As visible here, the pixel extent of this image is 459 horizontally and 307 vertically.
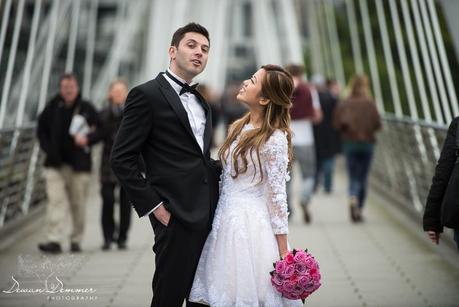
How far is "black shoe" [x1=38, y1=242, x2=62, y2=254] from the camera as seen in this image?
26.8ft

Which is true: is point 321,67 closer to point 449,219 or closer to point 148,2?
point 148,2


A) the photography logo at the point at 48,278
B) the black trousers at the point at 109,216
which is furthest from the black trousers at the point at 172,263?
the black trousers at the point at 109,216

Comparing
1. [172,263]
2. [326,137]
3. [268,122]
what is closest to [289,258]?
[172,263]

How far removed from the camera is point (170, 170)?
4.30m

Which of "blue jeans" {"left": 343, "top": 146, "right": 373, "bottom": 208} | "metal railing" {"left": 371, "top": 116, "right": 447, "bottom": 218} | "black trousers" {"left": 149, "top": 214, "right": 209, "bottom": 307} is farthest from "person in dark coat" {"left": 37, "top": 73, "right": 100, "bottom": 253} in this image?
"black trousers" {"left": 149, "top": 214, "right": 209, "bottom": 307}

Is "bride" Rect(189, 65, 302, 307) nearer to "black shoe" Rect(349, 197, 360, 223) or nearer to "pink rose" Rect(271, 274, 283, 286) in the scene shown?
"pink rose" Rect(271, 274, 283, 286)

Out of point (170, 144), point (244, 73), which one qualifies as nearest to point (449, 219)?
point (170, 144)

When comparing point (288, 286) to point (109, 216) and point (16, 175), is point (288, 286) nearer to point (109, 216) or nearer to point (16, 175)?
point (109, 216)

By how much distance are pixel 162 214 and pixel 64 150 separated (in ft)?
13.9

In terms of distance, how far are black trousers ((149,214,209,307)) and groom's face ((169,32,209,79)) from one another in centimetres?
68

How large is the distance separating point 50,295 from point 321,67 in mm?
20282

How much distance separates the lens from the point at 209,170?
4.44 meters

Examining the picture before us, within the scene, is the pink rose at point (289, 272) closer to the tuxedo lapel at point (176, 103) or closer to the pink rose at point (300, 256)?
the pink rose at point (300, 256)

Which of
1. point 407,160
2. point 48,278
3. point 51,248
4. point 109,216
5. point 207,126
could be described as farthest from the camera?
point 407,160
